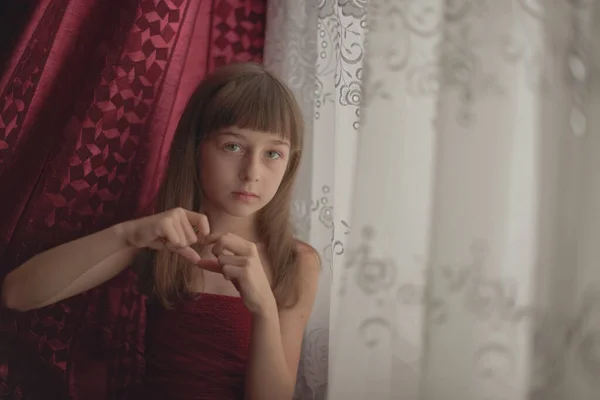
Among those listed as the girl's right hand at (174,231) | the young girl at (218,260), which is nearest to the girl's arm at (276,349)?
the young girl at (218,260)

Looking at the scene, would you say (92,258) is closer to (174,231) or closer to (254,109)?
(174,231)

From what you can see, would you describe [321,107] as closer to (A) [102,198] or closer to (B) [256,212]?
(B) [256,212]

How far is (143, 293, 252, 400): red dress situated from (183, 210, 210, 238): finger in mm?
109

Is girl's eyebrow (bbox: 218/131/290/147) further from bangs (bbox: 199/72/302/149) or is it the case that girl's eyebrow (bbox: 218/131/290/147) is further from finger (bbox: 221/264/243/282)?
finger (bbox: 221/264/243/282)

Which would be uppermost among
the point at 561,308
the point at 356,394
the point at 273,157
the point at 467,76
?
the point at 467,76

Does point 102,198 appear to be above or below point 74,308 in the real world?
above

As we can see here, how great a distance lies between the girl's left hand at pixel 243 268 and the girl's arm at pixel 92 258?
3cm

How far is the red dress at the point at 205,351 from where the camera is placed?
75 cm

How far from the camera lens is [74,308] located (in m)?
0.83

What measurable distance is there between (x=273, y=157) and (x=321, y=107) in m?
0.13

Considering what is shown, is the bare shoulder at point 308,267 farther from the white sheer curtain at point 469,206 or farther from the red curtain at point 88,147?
the red curtain at point 88,147

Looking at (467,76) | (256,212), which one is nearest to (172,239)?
(256,212)

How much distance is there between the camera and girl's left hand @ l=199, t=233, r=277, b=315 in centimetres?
69

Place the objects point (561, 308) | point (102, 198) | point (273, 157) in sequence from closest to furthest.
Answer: point (561, 308), point (273, 157), point (102, 198)
